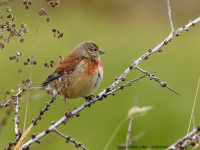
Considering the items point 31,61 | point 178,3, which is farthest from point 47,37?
point 31,61

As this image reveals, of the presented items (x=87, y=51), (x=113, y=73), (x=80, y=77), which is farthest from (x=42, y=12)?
(x=113, y=73)

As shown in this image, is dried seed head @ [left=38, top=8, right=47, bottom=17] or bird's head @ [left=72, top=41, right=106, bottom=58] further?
bird's head @ [left=72, top=41, right=106, bottom=58]

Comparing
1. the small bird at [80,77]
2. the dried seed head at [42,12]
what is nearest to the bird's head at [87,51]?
the small bird at [80,77]

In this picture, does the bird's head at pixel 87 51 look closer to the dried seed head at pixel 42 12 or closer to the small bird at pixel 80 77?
the small bird at pixel 80 77

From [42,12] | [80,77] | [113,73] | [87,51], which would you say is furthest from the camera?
[113,73]

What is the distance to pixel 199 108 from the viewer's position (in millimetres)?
6781

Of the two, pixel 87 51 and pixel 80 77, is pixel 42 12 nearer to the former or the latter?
pixel 80 77

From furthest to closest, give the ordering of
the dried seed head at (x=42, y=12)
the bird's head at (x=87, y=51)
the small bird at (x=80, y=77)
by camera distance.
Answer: the bird's head at (x=87, y=51) → the small bird at (x=80, y=77) → the dried seed head at (x=42, y=12)

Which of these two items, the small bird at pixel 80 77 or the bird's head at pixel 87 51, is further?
the bird's head at pixel 87 51

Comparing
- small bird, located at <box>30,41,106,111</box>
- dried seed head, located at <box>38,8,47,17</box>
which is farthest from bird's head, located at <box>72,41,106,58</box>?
dried seed head, located at <box>38,8,47,17</box>

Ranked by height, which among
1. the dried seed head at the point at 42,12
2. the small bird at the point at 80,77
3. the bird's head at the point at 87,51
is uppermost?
the bird's head at the point at 87,51

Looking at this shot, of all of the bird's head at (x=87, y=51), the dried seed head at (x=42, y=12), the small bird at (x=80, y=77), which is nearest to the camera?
the dried seed head at (x=42, y=12)

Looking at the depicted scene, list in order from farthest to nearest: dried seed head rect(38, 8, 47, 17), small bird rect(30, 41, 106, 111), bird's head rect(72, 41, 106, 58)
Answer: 1. bird's head rect(72, 41, 106, 58)
2. small bird rect(30, 41, 106, 111)
3. dried seed head rect(38, 8, 47, 17)

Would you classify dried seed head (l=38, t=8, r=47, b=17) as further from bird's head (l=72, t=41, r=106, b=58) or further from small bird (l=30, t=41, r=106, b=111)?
bird's head (l=72, t=41, r=106, b=58)
